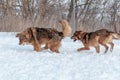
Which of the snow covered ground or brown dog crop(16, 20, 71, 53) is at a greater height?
brown dog crop(16, 20, 71, 53)

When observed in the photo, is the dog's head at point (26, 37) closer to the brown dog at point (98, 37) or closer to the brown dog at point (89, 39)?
the brown dog at point (89, 39)

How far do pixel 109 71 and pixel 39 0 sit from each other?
46.1 feet

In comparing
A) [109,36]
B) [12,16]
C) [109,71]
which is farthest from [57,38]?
[12,16]

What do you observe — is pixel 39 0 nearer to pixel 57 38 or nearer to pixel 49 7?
pixel 49 7

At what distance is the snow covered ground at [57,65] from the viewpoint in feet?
16.5

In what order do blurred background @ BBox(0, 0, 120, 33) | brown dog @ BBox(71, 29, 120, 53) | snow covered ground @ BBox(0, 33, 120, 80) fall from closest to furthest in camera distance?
1. snow covered ground @ BBox(0, 33, 120, 80)
2. brown dog @ BBox(71, 29, 120, 53)
3. blurred background @ BBox(0, 0, 120, 33)

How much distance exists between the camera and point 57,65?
5859mm

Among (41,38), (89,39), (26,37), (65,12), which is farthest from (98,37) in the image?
(65,12)

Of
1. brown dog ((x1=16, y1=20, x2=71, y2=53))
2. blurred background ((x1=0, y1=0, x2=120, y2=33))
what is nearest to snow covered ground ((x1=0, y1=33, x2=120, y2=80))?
brown dog ((x1=16, y1=20, x2=71, y2=53))

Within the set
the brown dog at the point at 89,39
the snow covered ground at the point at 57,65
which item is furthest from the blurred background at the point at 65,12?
the snow covered ground at the point at 57,65

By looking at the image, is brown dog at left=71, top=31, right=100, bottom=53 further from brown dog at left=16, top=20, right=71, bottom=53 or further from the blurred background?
the blurred background

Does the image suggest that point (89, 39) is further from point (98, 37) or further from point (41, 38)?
point (41, 38)

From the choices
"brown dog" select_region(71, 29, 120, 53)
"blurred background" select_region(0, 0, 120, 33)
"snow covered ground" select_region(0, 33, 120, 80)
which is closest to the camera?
"snow covered ground" select_region(0, 33, 120, 80)

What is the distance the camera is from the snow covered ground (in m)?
5.03
